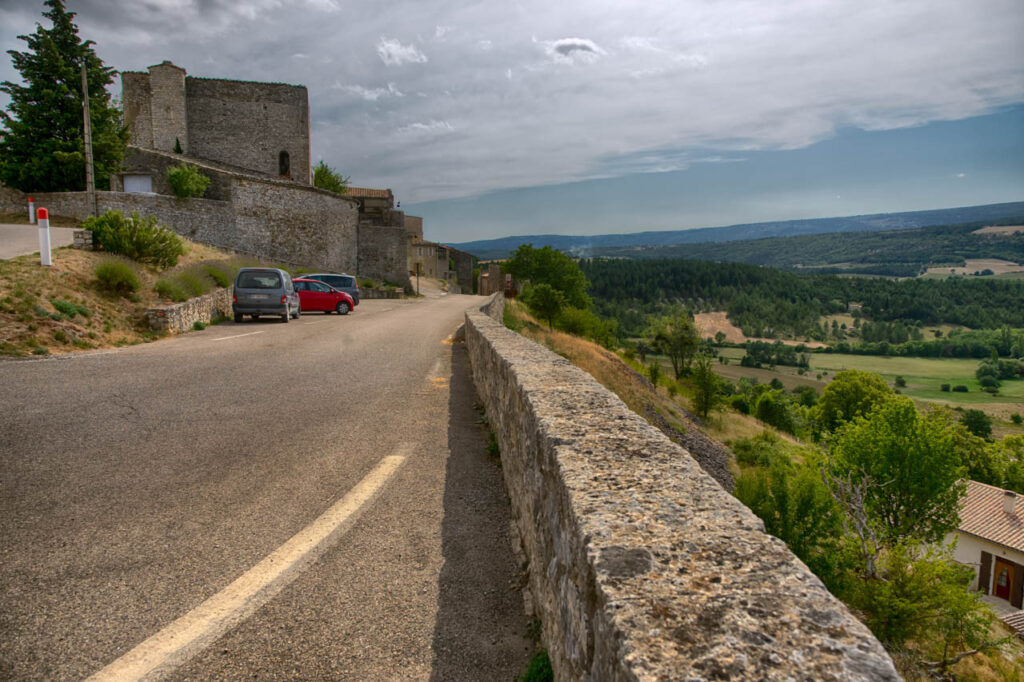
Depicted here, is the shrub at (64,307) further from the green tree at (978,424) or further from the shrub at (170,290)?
the green tree at (978,424)

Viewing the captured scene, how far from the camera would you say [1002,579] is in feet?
113

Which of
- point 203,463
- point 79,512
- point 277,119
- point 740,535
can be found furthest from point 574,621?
point 277,119

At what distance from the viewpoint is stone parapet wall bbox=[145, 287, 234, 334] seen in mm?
15133

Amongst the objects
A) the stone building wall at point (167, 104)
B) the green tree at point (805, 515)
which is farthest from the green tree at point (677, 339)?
the stone building wall at point (167, 104)

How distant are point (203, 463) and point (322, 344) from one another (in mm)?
8480

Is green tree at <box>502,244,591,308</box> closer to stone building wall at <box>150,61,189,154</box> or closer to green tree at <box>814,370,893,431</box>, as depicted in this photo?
green tree at <box>814,370,893,431</box>

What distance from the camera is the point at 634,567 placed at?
2.01m

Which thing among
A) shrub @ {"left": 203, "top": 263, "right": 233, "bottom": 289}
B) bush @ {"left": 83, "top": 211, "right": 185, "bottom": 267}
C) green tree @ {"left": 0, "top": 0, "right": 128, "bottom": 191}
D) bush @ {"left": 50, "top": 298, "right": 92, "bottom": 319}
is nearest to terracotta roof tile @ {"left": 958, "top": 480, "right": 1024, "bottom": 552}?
shrub @ {"left": 203, "top": 263, "right": 233, "bottom": 289}

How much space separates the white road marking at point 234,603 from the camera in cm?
281

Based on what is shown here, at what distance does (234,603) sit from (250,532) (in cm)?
97

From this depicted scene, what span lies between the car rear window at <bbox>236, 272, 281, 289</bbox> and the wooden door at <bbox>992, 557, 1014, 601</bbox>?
1595 inches

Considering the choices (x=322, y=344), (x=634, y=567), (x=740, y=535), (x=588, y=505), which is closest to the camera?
(x=634, y=567)

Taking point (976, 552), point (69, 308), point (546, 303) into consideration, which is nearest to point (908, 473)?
point (976, 552)

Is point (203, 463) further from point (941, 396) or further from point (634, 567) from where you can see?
point (941, 396)
